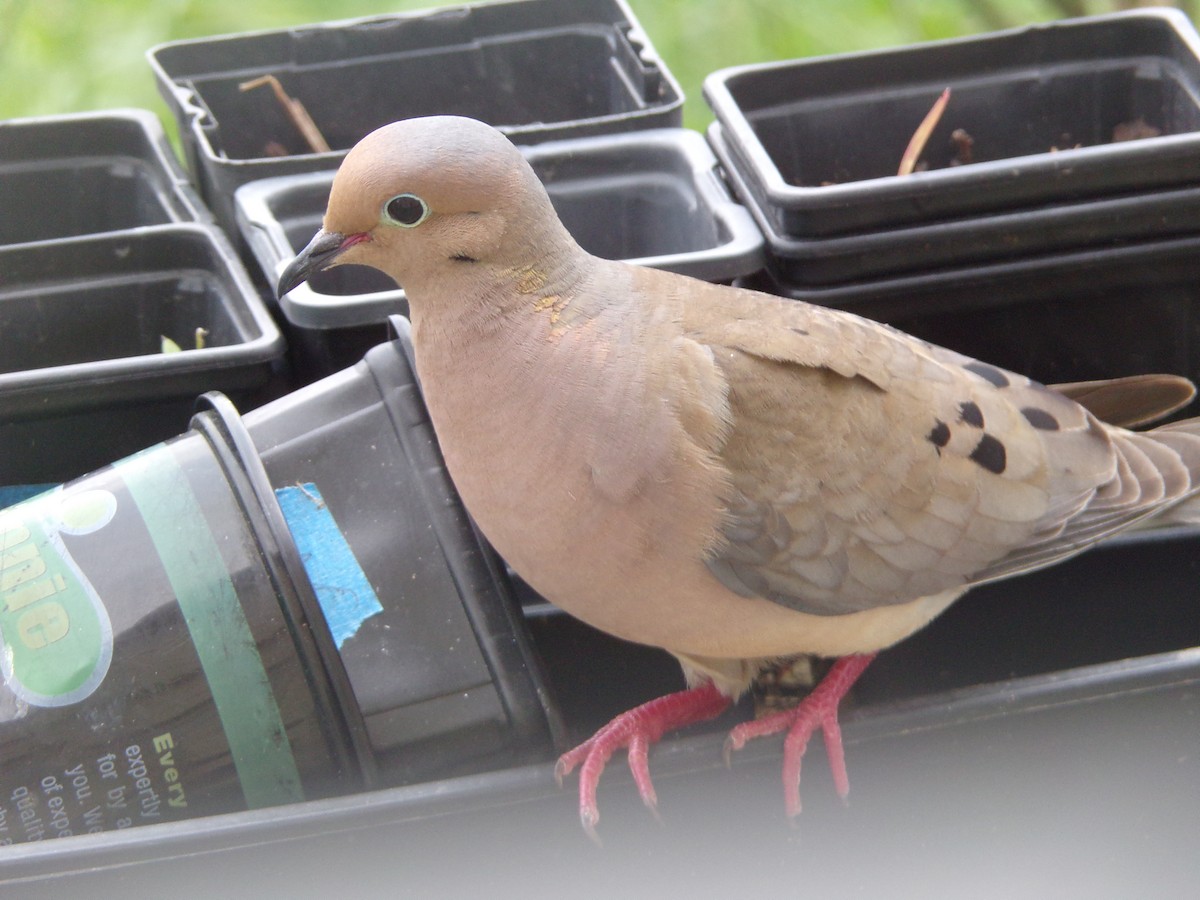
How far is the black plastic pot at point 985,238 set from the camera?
6.44 feet

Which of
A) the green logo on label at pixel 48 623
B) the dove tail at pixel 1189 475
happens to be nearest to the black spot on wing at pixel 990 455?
the dove tail at pixel 1189 475

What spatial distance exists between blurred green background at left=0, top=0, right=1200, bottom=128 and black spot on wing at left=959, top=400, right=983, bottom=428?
6.56 ft

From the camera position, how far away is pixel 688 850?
1336 millimetres

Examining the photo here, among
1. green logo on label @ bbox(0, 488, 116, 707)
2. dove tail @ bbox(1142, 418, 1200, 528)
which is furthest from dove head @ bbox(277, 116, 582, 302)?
dove tail @ bbox(1142, 418, 1200, 528)

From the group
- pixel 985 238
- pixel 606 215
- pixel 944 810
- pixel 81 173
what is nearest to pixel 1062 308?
pixel 985 238

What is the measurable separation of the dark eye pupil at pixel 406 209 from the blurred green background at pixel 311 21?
84.2 inches

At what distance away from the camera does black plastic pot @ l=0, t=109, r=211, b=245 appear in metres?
2.49

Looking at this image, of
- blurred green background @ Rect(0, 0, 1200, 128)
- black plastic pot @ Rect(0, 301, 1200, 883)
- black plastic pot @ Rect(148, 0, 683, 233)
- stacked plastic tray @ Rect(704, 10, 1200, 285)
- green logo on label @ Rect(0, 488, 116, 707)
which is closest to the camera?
black plastic pot @ Rect(0, 301, 1200, 883)

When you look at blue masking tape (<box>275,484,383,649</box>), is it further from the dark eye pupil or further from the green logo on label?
the dark eye pupil

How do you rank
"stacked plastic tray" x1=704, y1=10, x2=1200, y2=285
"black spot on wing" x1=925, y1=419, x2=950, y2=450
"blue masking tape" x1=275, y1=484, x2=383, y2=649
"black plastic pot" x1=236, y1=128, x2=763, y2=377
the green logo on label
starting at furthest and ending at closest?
"stacked plastic tray" x1=704, y1=10, x2=1200, y2=285, "black plastic pot" x1=236, y1=128, x2=763, y2=377, "black spot on wing" x1=925, y1=419, x2=950, y2=450, "blue masking tape" x1=275, y1=484, x2=383, y2=649, the green logo on label

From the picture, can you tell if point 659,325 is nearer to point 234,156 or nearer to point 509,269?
point 509,269

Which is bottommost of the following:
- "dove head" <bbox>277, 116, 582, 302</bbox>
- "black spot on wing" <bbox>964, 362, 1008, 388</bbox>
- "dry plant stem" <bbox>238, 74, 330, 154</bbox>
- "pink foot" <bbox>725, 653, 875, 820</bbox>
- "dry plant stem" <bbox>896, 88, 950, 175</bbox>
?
"pink foot" <bbox>725, 653, 875, 820</bbox>

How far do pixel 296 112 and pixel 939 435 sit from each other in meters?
1.50

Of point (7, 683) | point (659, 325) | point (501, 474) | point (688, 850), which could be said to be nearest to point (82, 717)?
point (7, 683)
